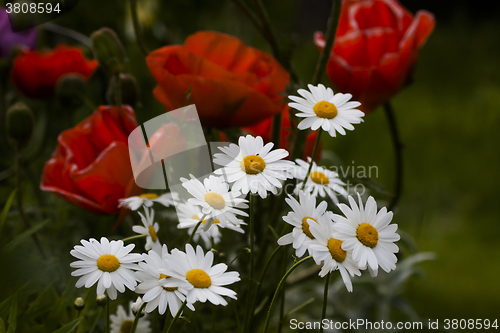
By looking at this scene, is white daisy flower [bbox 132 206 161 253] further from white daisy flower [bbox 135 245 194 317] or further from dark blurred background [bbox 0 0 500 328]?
dark blurred background [bbox 0 0 500 328]

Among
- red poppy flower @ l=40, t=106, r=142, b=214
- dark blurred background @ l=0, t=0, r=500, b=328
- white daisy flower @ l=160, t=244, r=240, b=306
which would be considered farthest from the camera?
dark blurred background @ l=0, t=0, r=500, b=328

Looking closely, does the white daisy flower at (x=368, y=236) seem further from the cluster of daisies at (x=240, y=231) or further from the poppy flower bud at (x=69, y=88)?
the poppy flower bud at (x=69, y=88)

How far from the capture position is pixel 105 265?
18cm

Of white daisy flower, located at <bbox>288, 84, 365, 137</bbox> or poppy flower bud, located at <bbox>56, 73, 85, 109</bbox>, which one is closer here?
white daisy flower, located at <bbox>288, 84, 365, 137</bbox>

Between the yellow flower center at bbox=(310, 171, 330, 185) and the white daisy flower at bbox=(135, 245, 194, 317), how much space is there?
8 centimetres

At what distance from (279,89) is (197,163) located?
7 centimetres

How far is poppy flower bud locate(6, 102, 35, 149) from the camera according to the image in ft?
0.94

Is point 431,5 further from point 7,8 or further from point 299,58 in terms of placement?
point 7,8

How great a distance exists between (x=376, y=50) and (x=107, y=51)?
0.20 m

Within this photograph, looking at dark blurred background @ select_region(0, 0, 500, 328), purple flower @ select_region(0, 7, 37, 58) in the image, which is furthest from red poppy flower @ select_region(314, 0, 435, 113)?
purple flower @ select_region(0, 7, 37, 58)

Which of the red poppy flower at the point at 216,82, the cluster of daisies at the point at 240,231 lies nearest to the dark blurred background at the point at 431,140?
the red poppy flower at the point at 216,82

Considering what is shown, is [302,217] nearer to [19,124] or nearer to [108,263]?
[108,263]

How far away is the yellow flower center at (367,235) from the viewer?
18cm

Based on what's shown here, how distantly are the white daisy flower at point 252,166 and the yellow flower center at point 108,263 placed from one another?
52mm
